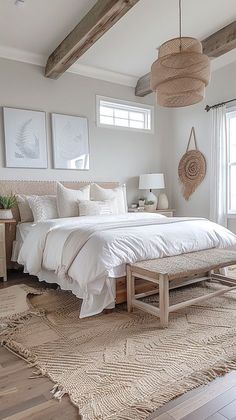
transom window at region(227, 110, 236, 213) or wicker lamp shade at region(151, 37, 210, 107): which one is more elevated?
wicker lamp shade at region(151, 37, 210, 107)

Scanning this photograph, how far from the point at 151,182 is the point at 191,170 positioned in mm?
748

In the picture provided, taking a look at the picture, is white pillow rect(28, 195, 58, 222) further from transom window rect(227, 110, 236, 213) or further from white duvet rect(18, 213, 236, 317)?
transom window rect(227, 110, 236, 213)

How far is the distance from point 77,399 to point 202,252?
1.77 m

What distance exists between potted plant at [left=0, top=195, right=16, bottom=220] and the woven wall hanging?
290 cm

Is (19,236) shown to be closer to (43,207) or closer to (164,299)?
(43,207)

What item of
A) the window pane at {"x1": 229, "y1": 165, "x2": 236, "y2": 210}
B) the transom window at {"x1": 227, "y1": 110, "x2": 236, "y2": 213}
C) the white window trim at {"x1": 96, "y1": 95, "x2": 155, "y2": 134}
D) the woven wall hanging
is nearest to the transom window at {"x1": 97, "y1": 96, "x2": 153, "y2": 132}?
the white window trim at {"x1": 96, "y1": 95, "x2": 155, "y2": 134}

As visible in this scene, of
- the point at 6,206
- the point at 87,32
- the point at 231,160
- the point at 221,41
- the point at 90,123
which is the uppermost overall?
the point at 221,41

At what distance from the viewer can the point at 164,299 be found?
2178 millimetres

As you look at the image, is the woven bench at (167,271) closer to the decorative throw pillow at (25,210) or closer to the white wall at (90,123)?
the decorative throw pillow at (25,210)

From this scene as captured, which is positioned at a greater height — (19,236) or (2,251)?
(19,236)

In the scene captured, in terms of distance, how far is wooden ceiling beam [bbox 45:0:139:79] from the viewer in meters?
2.87

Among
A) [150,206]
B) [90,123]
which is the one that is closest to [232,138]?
[150,206]

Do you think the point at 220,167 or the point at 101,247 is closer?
the point at 101,247

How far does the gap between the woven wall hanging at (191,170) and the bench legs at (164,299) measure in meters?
3.16
